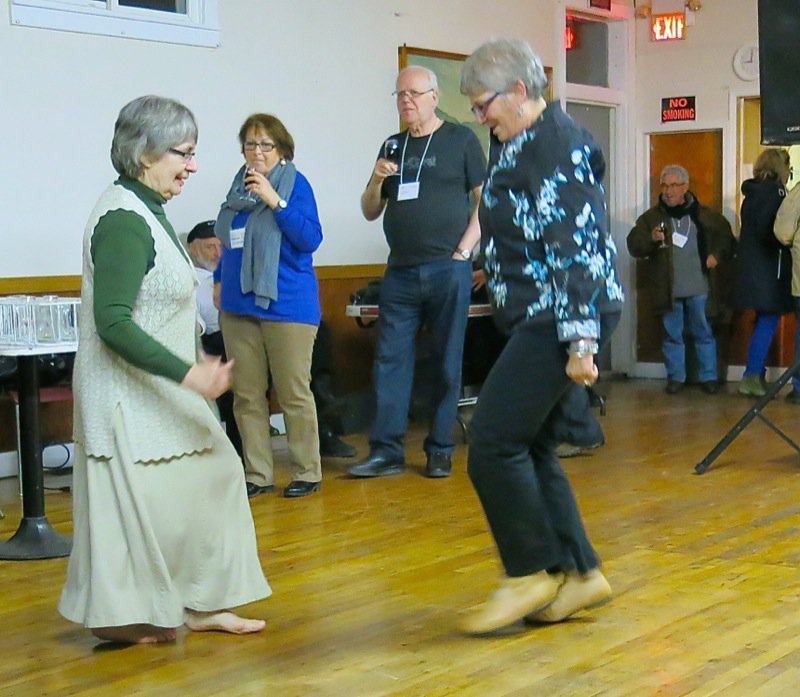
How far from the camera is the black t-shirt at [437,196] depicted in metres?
5.43

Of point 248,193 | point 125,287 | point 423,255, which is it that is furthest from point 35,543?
point 423,255

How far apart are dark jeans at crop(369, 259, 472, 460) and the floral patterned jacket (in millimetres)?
2278

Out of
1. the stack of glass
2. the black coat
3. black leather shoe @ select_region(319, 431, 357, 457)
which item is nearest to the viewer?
the stack of glass

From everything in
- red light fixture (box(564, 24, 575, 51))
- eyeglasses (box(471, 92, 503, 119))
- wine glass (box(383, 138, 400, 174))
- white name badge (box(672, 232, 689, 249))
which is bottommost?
white name badge (box(672, 232, 689, 249))

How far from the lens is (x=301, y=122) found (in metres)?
6.98

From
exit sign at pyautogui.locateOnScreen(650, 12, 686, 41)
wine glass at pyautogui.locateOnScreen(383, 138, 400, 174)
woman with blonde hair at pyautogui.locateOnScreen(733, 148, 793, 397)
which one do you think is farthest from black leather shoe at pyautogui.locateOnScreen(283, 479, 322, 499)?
exit sign at pyautogui.locateOnScreen(650, 12, 686, 41)

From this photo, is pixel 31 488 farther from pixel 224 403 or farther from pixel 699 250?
pixel 699 250

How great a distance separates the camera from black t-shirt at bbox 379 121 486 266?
5.43 meters

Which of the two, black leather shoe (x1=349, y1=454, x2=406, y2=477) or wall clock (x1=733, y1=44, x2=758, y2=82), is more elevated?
wall clock (x1=733, y1=44, x2=758, y2=82)

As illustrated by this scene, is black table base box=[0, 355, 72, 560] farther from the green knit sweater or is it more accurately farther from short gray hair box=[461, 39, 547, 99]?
short gray hair box=[461, 39, 547, 99]

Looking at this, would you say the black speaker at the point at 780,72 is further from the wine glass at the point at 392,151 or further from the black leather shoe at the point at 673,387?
the black leather shoe at the point at 673,387

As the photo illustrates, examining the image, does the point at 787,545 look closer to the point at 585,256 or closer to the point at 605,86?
the point at 585,256

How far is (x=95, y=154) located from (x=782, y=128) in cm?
298

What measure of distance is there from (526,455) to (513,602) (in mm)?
344
